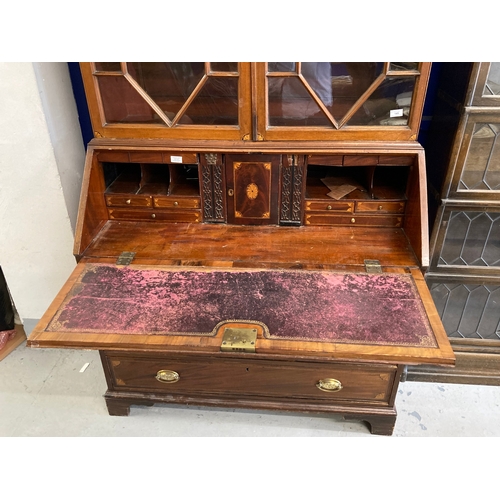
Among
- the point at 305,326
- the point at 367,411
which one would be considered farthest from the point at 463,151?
the point at 367,411

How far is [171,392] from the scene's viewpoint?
1886mm

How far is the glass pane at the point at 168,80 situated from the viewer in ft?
5.45

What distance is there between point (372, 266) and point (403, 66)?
760 millimetres

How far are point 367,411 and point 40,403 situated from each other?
1.56 m

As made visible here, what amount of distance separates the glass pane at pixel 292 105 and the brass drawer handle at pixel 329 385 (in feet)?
3.37

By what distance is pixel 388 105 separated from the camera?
168cm

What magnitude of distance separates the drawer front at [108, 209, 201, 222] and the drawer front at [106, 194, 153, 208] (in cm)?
3

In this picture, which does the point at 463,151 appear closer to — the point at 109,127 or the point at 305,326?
the point at 305,326

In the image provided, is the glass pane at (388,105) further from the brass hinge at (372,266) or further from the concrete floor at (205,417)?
the concrete floor at (205,417)

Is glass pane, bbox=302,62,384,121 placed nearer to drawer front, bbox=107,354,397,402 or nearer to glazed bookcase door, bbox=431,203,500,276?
glazed bookcase door, bbox=431,203,500,276

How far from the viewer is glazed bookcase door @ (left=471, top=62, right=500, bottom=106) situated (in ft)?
5.22

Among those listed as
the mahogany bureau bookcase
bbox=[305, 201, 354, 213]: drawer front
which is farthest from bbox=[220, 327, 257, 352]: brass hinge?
bbox=[305, 201, 354, 213]: drawer front

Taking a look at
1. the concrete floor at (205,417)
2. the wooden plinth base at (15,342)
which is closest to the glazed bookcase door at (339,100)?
the concrete floor at (205,417)
